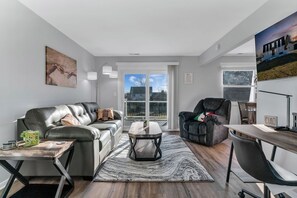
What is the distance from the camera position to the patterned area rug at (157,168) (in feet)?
8.57

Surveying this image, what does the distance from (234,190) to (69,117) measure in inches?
104

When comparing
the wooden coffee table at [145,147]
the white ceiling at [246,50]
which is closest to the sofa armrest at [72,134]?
the wooden coffee table at [145,147]

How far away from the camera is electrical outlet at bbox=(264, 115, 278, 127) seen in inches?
92.5

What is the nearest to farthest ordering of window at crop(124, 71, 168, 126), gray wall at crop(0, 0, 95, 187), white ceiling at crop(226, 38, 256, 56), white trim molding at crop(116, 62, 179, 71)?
gray wall at crop(0, 0, 95, 187) → white ceiling at crop(226, 38, 256, 56) → white trim molding at crop(116, 62, 179, 71) → window at crop(124, 71, 168, 126)

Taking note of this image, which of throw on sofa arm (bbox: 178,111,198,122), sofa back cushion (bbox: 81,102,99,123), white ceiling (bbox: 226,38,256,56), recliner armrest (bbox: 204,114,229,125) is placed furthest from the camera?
throw on sofa arm (bbox: 178,111,198,122)

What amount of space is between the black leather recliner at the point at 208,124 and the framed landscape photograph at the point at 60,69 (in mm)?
2816

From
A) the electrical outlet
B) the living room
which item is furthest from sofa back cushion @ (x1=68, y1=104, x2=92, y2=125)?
the electrical outlet

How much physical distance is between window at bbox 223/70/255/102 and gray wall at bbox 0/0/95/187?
15.9ft

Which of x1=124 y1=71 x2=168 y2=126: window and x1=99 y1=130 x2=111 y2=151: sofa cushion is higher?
x1=124 y1=71 x2=168 y2=126: window

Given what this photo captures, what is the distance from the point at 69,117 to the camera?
3166 millimetres

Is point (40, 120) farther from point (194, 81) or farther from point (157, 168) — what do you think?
point (194, 81)

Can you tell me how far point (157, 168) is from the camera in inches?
116

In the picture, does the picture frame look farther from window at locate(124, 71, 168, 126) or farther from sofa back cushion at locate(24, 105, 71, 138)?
sofa back cushion at locate(24, 105, 71, 138)

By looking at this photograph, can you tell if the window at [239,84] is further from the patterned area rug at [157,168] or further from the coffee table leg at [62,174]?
the coffee table leg at [62,174]
